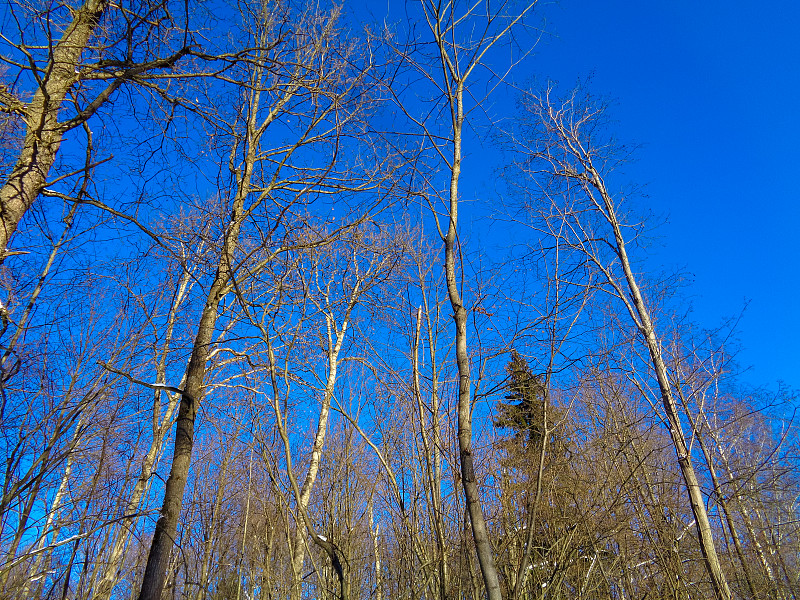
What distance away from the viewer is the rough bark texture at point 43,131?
9.76 ft

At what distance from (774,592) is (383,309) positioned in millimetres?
6090

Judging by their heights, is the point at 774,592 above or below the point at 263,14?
below

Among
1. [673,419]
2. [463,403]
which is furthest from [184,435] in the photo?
[673,419]

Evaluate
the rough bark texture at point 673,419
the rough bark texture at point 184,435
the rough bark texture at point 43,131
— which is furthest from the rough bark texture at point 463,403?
the rough bark texture at point 673,419

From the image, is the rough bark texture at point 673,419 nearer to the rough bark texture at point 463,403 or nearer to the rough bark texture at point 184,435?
the rough bark texture at point 463,403

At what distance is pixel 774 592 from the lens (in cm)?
559

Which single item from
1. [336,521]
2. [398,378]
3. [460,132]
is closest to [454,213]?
[460,132]

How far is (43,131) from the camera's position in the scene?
319cm

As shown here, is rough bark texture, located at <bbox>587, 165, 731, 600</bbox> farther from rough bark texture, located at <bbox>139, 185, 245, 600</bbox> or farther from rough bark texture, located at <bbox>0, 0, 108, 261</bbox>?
rough bark texture, located at <bbox>0, 0, 108, 261</bbox>

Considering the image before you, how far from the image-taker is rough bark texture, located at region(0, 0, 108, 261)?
2975mm

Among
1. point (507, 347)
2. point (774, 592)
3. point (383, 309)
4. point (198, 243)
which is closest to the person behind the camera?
point (507, 347)

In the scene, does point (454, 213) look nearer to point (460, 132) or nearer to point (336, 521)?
point (460, 132)

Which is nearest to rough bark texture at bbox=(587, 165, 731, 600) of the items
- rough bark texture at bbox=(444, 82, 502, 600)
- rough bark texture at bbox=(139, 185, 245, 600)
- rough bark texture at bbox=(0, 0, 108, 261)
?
rough bark texture at bbox=(444, 82, 502, 600)

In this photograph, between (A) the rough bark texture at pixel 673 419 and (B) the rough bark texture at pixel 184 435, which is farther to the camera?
(A) the rough bark texture at pixel 673 419
